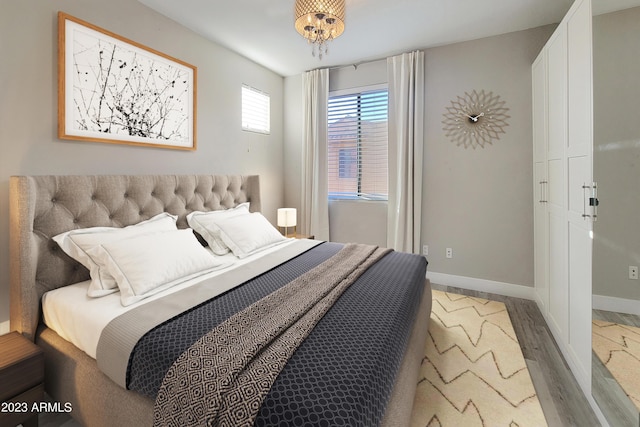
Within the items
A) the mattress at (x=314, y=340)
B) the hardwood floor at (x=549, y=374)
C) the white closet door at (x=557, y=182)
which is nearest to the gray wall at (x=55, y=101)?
the mattress at (x=314, y=340)

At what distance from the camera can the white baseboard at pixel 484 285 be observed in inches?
121

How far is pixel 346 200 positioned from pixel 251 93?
1703 mm

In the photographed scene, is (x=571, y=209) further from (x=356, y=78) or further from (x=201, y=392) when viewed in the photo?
(x=356, y=78)

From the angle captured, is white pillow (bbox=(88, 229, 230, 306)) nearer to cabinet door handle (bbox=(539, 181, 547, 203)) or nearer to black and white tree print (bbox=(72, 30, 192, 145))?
black and white tree print (bbox=(72, 30, 192, 145))

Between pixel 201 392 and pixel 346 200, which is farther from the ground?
pixel 346 200

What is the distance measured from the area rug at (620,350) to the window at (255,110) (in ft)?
11.1

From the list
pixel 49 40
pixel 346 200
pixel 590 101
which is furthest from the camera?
pixel 346 200

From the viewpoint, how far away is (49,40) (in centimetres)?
184

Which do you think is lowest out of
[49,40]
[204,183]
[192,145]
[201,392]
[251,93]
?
[201,392]

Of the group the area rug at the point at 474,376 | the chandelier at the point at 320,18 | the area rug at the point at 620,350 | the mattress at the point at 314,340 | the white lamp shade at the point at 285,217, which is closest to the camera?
the mattress at the point at 314,340

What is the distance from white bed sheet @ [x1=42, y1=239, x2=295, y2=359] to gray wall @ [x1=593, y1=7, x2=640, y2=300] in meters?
2.36

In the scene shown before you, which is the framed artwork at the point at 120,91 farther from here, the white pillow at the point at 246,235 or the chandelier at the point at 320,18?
the chandelier at the point at 320,18

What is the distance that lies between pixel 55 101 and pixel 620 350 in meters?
3.51

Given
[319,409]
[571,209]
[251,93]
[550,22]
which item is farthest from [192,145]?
[550,22]
